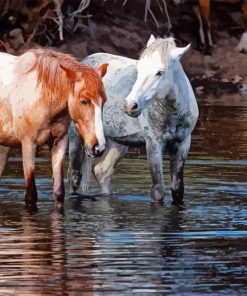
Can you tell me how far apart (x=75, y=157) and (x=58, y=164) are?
223cm

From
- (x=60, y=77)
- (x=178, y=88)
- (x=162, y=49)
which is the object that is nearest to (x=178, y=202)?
(x=178, y=88)

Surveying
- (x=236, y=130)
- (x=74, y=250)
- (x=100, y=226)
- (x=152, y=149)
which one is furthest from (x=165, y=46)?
(x=236, y=130)

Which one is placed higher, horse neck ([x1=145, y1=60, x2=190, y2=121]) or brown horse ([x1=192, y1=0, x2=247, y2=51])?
horse neck ([x1=145, y1=60, x2=190, y2=121])

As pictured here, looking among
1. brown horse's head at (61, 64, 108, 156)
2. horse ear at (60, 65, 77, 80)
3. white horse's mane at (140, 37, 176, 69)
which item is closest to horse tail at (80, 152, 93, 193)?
white horse's mane at (140, 37, 176, 69)

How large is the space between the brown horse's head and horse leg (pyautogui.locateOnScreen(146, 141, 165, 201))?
1102 millimetres

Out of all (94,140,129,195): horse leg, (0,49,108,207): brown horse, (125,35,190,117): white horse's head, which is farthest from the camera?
(94,140,129,195): horse leg

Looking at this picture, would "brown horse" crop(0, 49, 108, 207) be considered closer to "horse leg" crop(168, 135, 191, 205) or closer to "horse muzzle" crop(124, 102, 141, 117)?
"horse muzzle" crop(124, 102, 141, 117)

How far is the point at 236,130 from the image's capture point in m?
20.9

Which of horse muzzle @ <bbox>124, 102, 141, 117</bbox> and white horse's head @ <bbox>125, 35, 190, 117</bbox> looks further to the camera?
white horse's head @ <bbox>125, 35, 190, 117</bbox>

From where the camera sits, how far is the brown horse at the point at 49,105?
13.0 m

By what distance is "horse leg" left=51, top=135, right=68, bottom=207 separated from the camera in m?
13.3

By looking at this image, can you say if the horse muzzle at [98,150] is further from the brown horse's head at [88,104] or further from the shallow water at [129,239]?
the shallow water at [129,239]

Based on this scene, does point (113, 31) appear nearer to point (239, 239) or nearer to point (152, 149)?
point (152, 149)

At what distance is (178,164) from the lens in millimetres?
14133
